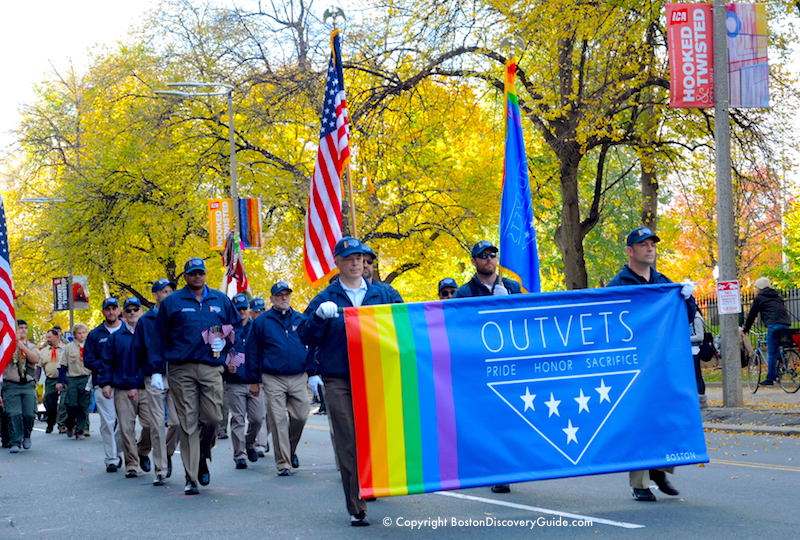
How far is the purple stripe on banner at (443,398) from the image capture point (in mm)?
7809

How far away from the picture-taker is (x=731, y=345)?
1644 centimetres

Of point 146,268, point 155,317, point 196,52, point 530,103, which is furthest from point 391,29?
point 146,268

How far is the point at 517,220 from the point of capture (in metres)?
11.2

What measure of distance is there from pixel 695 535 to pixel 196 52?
31.9m

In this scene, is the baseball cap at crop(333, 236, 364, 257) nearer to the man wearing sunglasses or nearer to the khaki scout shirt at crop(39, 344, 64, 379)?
the man wearing sunglasses

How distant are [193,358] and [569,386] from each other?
13.3ft

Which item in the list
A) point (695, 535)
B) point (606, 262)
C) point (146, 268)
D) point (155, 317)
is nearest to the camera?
point (695, 535)

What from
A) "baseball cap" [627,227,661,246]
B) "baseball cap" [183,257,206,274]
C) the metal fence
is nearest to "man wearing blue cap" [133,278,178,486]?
"baseball cap" [183,257,206,274]

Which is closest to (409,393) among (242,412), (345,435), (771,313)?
(345,435)

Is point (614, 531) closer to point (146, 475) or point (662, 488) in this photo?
point (662, 488)

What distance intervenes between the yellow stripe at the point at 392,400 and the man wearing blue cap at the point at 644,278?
1.80 metres

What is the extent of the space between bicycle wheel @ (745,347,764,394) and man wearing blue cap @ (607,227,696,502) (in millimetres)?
11814

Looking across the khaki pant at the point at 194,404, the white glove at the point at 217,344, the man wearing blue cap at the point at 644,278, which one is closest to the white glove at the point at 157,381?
the khaki pant at the point at 194,404

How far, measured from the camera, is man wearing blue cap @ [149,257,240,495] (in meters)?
10.8
